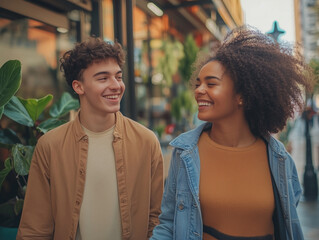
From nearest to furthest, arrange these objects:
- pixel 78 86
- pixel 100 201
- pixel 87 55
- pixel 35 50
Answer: pixel 100 201
pixel 87 55
pixel 78 86
pixel 35 50

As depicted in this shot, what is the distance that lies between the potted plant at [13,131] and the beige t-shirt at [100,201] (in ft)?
2.70

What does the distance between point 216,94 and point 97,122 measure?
38.4 inches

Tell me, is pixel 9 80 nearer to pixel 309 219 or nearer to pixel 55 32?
pixel 55 32

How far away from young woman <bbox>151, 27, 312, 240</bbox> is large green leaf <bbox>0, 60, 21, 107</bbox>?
1453 mm

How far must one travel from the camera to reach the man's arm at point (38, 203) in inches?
90.7

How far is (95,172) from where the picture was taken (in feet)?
7.56

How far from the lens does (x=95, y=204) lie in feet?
7.43

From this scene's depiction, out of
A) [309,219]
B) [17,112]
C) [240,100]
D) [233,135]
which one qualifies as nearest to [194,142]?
[233,135]

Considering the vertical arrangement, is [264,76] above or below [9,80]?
below

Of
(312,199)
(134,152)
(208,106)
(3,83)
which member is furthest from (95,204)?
(312,199)

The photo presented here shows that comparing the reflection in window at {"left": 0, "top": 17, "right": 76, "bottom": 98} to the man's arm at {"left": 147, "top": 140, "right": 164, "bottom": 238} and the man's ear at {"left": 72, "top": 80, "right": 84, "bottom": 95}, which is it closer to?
the man's ear at {"left": 72, "top": 80, "right": 84, "bottom": 95}

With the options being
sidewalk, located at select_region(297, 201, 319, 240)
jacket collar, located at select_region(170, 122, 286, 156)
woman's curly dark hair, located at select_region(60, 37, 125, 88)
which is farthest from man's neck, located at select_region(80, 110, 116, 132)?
sidewalk, located at select_region(297, 201, 319, 240)

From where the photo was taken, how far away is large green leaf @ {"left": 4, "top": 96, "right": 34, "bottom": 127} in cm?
301

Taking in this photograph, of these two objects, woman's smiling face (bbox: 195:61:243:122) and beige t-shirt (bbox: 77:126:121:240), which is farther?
beige t-shirt (bbox: 77:126:121:240)
